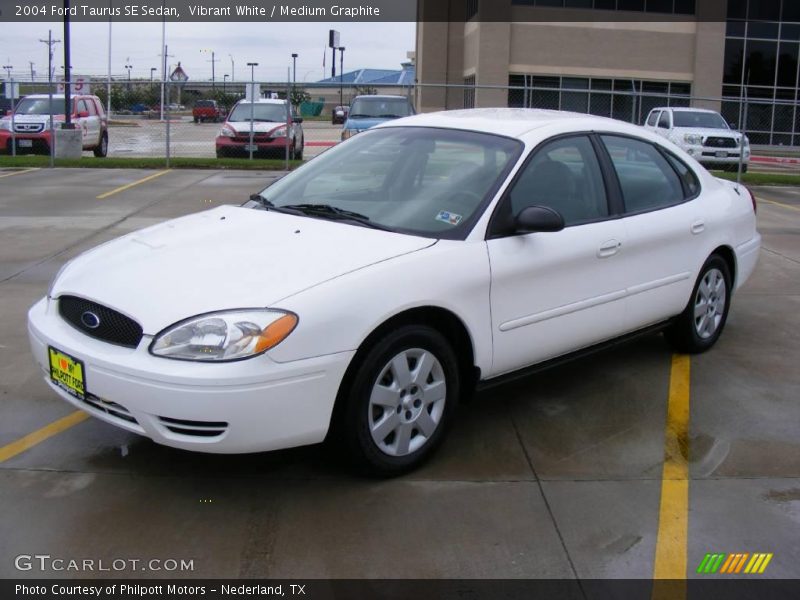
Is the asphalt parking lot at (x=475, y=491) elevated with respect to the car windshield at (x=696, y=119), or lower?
lower

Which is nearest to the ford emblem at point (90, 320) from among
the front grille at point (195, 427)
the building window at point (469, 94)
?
the front grille at point (195, 427)

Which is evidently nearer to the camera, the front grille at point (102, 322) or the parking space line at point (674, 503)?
the parking space line at point (674, 503)

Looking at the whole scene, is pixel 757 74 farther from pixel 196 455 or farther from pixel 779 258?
pixel 196 455

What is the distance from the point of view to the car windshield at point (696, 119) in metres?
21.2

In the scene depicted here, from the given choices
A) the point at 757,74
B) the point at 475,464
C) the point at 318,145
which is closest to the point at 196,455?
the point at 475,464

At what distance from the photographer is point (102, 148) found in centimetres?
2161

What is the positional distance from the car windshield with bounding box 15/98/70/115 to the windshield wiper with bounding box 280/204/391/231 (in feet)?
58.3

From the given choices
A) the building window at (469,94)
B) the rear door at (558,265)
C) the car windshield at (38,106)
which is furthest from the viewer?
the building window at (469,94)

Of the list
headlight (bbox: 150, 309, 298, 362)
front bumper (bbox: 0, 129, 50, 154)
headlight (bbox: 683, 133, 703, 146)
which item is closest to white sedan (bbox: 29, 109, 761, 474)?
headlight (bbox: 150, 309, 298, 362)

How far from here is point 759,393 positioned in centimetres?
519

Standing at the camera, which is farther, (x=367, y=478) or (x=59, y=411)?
(x=59, y=411)

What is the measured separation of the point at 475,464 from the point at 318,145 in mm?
23979

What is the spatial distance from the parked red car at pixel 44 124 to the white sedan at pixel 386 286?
1616 cm

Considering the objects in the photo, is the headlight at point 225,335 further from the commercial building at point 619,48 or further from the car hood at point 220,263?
the commercial building at point 619,48
